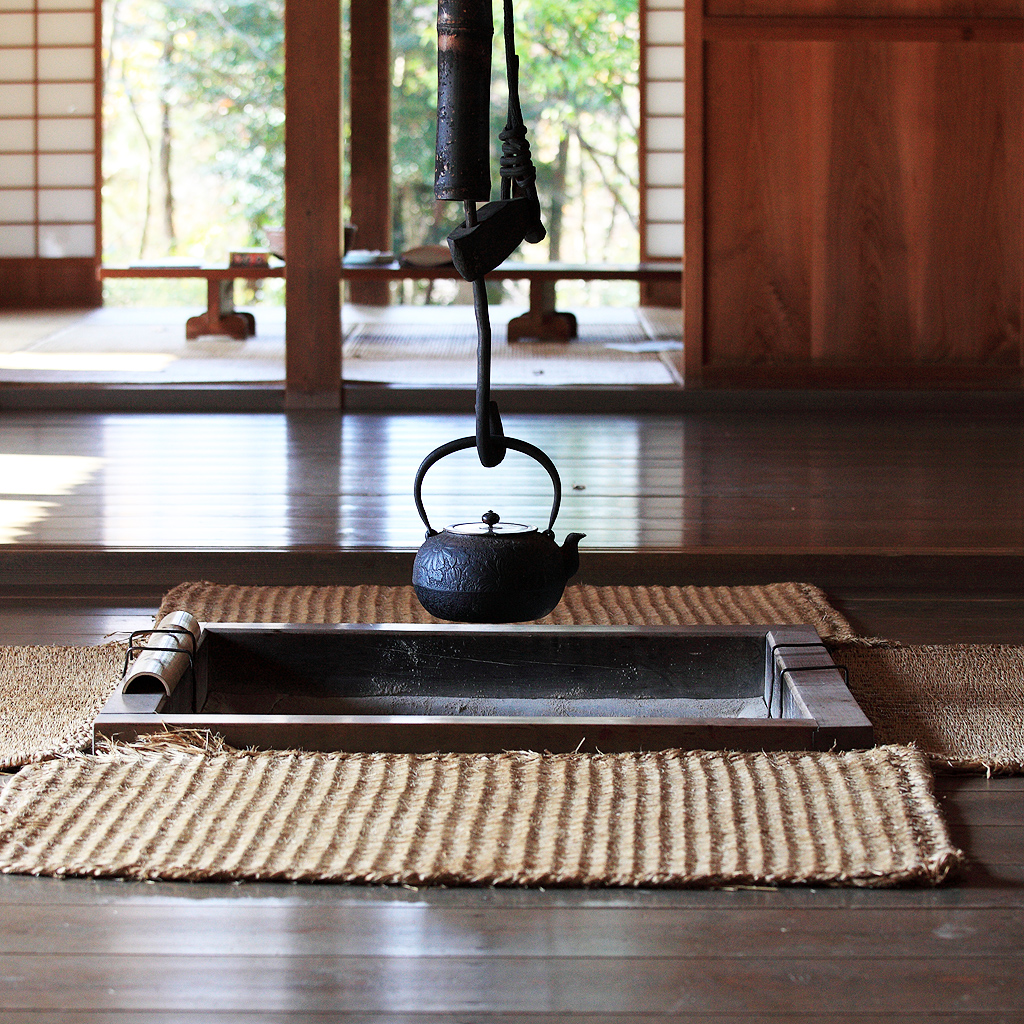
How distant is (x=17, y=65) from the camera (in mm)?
7805

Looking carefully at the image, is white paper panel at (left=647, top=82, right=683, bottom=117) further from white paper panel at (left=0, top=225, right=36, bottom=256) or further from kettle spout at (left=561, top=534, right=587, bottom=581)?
kettle spout at (left=561, top=534, right=587, bottom=581)

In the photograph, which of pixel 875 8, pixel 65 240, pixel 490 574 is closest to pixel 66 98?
pixel 65 240

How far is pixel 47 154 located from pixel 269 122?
2.88m

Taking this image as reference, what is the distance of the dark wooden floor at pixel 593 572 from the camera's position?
117 cm

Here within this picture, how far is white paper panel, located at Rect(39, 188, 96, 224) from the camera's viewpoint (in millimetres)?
7770

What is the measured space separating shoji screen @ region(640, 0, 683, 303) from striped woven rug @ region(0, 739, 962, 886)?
6521 mm

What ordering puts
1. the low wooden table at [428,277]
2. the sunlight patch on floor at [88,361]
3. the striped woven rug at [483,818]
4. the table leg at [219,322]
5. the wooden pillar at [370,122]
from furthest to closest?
the wooden pillar at [370,122] → the table leg at [219,322] → the low wooden table at [428,277] → the sunlight patch on floor at [88,361] → the striped woven rug at [483,818]

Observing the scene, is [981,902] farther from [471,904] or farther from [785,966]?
[471,904]

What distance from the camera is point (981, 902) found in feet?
4.39

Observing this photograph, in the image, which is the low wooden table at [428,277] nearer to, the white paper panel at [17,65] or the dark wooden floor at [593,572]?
the dark wooden floor at [593,572]

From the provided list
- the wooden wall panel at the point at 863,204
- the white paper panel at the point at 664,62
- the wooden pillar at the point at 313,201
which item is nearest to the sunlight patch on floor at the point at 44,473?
the wooden pillar at the point at 313,201

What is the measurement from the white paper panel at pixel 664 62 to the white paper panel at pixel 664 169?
1.44 feet

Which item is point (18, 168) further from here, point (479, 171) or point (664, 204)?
point (479, 171)

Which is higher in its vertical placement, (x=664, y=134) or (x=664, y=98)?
(x=664, y=98)
